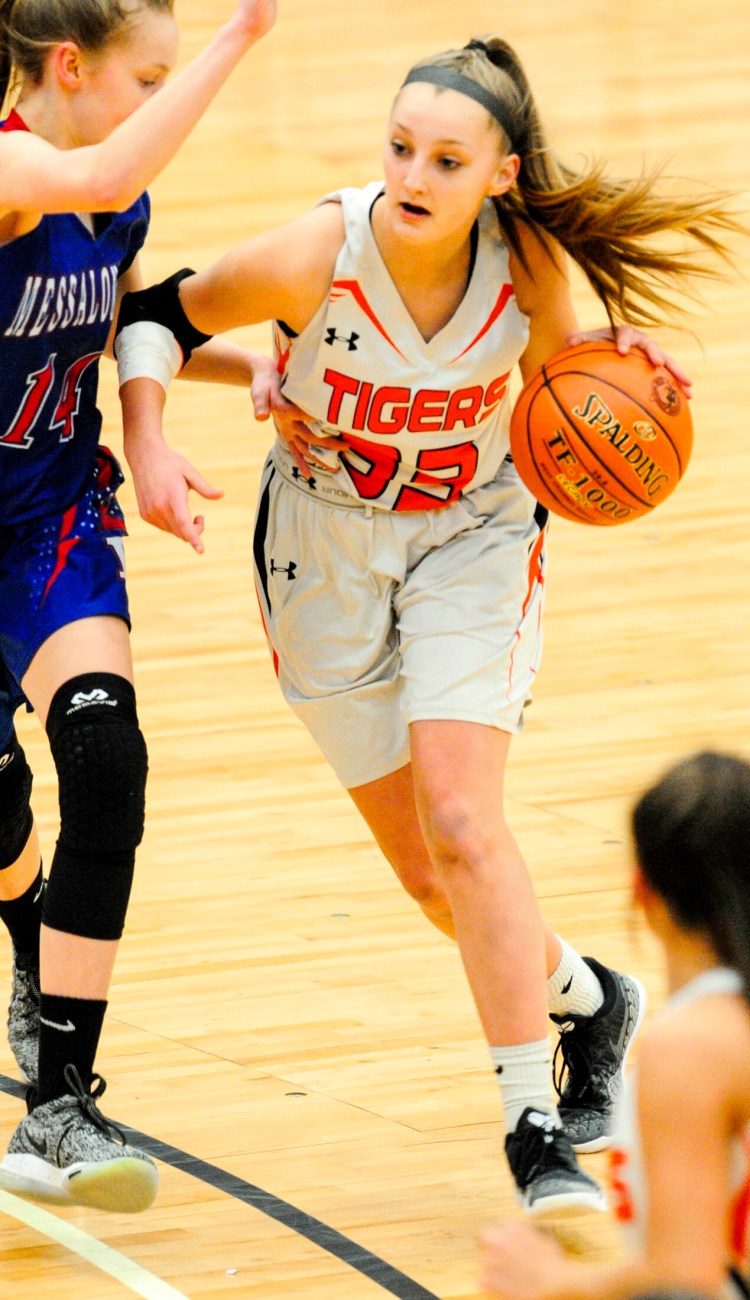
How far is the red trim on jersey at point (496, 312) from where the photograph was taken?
12.0ft

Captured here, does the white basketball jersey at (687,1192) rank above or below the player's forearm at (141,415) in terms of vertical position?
above

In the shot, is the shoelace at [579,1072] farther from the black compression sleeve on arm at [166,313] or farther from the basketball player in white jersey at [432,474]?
the black compression sleeve on arm at [166,313]

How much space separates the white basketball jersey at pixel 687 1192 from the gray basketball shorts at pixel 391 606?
151cm

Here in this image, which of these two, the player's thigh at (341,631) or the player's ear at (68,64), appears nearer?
the player's ear at (68,64)

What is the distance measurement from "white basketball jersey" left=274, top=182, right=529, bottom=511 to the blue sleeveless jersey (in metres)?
0.34

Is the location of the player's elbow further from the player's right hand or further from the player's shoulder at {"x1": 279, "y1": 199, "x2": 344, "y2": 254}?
the player's shoulder at {"x1": 279, "y1": 199, "x2": 344, "y2": 254}

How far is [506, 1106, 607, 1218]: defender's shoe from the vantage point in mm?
3326

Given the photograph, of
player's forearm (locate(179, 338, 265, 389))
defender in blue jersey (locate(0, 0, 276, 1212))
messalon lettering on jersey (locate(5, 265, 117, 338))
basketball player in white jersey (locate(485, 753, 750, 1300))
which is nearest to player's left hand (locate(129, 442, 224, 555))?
defender in blue jersey (locate(0, 0, 276, 1212))

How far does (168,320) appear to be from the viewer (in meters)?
3.78

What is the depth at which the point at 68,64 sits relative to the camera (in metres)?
3.44

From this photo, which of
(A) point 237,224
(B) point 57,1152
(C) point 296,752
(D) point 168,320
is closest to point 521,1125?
(B) point 57,1152

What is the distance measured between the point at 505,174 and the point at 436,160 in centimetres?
14

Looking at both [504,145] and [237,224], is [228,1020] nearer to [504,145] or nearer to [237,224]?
[504,145]

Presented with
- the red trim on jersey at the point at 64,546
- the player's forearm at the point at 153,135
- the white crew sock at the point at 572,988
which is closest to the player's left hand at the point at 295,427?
the red trim on jersey at the point at 64,546
